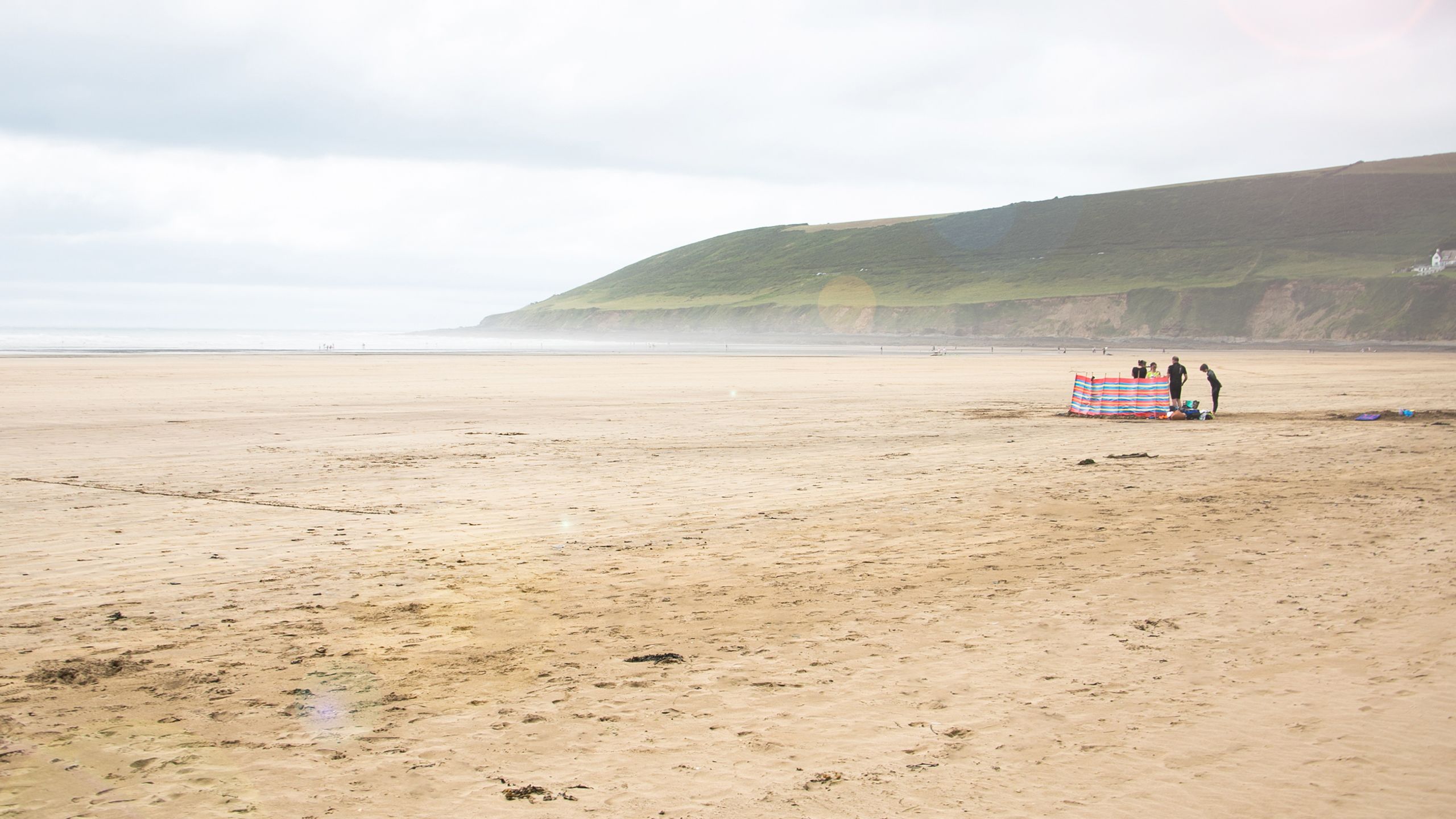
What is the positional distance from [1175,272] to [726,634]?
155 metres

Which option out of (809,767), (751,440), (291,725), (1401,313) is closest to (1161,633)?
(809,767)

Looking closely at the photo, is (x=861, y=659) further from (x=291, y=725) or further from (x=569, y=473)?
(x=569, y=473)

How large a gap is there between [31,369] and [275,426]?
27.5m

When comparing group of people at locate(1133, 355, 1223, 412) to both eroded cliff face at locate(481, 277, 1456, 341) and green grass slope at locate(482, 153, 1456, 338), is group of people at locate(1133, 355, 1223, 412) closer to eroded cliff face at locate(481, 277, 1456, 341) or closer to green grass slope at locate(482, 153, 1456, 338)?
eroded cliff face at locate(481, 277, 1456, 341)

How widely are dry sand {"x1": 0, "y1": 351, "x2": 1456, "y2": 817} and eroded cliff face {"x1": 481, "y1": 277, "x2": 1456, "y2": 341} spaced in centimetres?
10721

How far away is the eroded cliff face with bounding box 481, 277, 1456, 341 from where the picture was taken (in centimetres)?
10412

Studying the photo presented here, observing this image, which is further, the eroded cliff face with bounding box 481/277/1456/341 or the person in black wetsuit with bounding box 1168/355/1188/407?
the eroded cliff face with bounding box 481/277/1456/341

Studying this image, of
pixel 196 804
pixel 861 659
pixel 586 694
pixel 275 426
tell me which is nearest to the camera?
pixel 196 804

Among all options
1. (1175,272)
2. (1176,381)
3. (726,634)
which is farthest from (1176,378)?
(1175,272)

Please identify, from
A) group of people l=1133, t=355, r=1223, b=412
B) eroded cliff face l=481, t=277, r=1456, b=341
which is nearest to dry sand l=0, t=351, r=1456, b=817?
group of people l=1133, t=355, r=1223, b=412

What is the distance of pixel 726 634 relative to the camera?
6.56 metres

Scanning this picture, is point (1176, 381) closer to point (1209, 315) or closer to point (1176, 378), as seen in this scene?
point (1176, 378)

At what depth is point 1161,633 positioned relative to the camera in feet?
21.4

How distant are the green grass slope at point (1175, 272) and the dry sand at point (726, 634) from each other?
110m
